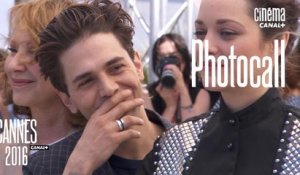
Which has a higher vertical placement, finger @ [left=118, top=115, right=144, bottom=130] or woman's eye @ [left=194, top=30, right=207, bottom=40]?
woman's eye @ [left=194, top=30, right=207, bottom=40]

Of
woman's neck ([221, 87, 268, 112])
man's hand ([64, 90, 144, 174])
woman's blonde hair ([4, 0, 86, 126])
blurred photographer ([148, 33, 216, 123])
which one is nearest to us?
woman's neck ([221, 87, 268, 112])

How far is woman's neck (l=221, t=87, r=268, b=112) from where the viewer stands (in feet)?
2.41

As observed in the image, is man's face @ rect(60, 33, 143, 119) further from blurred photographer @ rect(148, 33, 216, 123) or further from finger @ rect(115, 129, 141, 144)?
blurred photographer @ rect(148, 33, 216, 123)

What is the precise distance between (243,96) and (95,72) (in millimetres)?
235

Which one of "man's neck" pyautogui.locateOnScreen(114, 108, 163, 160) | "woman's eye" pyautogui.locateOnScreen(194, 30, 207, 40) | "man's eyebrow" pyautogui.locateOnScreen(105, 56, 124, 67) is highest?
"woman's eye" pyautogui.locateOnScreen(194, 30, 207, 40)

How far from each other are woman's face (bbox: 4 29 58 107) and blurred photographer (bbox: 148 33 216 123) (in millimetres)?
273

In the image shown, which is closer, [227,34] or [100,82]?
[227,34]

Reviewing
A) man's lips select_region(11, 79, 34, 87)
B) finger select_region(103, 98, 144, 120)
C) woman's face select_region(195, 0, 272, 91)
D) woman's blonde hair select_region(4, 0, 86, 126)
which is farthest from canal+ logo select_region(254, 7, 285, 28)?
man's lips select_region(11, 79, 34, 87)

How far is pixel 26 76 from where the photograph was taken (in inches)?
43.8

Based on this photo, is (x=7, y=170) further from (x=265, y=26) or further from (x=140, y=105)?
(x=265, y=26)

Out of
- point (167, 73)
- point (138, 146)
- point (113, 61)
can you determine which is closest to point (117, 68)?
point (113, 61)

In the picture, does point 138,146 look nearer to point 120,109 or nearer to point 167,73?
point 120,109

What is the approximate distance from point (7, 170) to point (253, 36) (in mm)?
583

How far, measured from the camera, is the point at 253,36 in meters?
0.76
